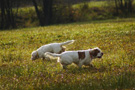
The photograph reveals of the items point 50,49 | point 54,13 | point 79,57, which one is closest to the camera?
point 79,57

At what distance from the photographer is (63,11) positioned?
4016 cm

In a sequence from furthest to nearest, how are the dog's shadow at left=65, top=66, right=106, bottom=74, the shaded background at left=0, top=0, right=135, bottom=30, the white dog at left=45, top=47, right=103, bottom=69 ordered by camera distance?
the shaded background at left=0, top=0, right=135, bottom=30
the white dog at left=45, top=47, right=103, bottom=69
the dog's shadow at left=65, top=66, right=106, bottom=74

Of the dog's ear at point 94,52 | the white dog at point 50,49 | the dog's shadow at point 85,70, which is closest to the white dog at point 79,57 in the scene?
the dog's ear at point 94,52

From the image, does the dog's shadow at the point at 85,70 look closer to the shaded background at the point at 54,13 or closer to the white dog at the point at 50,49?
the white dog at the point at 50,49

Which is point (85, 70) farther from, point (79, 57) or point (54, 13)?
point (54, 13)

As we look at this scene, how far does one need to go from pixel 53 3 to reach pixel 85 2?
6.71 meters

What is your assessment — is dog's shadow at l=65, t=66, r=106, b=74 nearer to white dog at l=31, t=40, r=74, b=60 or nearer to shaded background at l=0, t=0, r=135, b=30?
white dog at l=31, t=40, r=74, b=60

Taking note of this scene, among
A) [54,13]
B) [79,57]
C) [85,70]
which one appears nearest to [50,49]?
[79,57]

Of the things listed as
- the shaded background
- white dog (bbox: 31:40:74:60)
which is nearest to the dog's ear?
white dog (bbox: 31:40:74:60)

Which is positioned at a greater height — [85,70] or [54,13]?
[85,70]

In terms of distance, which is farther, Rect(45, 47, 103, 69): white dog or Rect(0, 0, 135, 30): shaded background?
Rect(0, 0, 135, 30): shaded background

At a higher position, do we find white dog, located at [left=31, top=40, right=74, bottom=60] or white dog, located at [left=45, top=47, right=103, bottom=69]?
white dog, located at [left=45, top=47, right=103, bottom=69]

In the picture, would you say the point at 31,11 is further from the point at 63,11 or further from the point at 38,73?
the point at 38,73

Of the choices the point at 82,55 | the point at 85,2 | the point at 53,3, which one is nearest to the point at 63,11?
the point at 53,3
